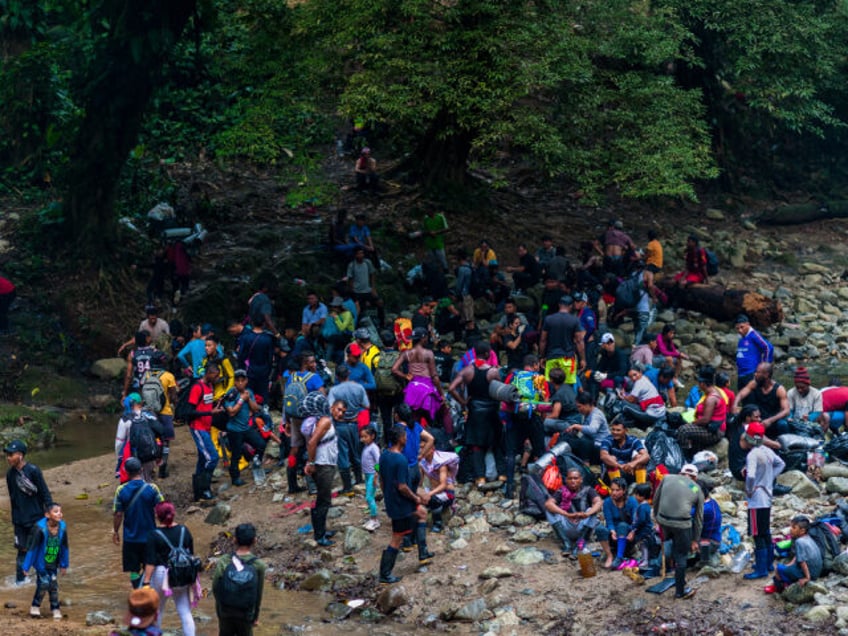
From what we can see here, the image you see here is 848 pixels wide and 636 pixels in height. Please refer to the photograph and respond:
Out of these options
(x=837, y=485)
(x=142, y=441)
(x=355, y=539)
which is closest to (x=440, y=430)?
(x=355, y=539)

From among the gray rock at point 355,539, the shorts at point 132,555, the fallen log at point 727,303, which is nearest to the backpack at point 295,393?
the gray rock at point 355,539

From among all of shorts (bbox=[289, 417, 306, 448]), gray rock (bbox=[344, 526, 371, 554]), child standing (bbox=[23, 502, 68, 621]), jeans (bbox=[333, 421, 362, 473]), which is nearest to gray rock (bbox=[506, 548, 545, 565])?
gray rock (bbox=[344, 526, 371, 554])

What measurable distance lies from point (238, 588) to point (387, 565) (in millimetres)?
3024

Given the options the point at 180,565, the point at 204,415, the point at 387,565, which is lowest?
the point at 387,565

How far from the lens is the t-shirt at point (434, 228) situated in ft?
73.8

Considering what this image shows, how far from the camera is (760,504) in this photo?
37.6 ft

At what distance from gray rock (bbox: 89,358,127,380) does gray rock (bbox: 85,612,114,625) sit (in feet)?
30.3

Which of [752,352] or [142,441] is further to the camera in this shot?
[752,352]

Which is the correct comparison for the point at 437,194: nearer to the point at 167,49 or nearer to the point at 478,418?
the point at 167,49

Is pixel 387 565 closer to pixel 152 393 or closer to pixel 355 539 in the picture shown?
pixel 355 539

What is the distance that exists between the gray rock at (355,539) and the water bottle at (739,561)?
13.1 ft

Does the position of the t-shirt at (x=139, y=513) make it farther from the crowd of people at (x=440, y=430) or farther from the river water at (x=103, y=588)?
the river water at (x=103, y=588)

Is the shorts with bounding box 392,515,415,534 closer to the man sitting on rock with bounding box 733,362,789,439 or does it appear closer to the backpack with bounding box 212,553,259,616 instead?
the backpack with bounding box 212,553,259,616

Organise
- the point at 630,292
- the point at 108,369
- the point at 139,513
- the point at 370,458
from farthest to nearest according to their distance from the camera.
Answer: the point at 108,369 < the point at 630,292 < the point at 370,458 < the point at 139,513
